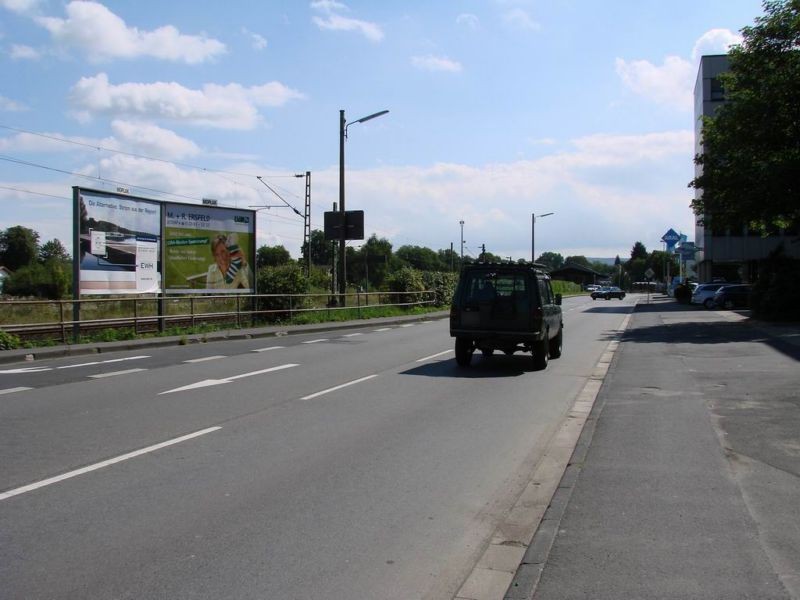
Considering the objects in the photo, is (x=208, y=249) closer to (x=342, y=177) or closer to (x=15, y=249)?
(x=342, y=177)

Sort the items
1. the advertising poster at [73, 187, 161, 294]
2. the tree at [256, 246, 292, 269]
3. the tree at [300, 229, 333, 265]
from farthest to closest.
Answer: the tree at [300, 229, 333, 265] < the tree at [256, 246, 292, 269] < the advertising poster at [73, 187, 161, 294]

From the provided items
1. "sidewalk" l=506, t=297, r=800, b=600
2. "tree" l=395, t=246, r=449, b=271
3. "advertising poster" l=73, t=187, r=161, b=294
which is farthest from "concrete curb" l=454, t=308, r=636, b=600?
"tree" l=395, t=246, r=449, b=271

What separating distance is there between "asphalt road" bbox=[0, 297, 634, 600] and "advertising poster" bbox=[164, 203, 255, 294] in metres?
11.9

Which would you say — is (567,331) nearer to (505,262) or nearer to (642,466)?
(505,262)

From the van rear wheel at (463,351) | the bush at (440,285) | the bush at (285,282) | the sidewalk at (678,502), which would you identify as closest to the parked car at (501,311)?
the van rear wheel at (463,351)

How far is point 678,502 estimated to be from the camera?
5.40 m

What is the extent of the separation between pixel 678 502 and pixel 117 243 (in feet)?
64.7

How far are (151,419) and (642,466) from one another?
5.78 meters

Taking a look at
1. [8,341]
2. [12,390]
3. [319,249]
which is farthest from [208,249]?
[319,249]

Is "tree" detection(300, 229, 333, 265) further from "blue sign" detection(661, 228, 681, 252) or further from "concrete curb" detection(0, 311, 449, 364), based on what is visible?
"concrete curb" detection(0, 311, 449, 364)

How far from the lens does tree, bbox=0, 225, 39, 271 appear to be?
103812 millimetres

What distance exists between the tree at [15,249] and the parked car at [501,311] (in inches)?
4110

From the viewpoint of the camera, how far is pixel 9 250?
10381 centimetres

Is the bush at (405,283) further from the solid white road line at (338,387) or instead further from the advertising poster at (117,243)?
the solid white road line at (338,387)
